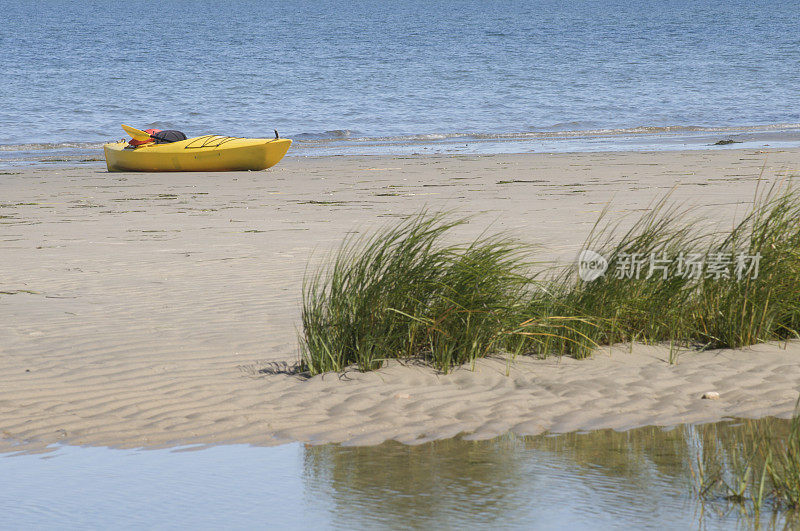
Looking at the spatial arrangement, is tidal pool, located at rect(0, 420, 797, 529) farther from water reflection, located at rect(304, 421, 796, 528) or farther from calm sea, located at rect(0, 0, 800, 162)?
calm sea, located at rect(0, 0, 800, 162)

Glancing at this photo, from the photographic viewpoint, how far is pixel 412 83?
157 ft

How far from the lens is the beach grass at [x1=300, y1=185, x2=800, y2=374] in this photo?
215 inches

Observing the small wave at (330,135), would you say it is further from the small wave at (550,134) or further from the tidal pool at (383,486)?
the tidal pool at (383,486)

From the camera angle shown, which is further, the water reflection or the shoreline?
the shoreline

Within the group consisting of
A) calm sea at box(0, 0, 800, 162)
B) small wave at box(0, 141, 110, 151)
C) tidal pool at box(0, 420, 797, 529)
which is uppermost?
calm sea at box(0, 0, 800, 162)

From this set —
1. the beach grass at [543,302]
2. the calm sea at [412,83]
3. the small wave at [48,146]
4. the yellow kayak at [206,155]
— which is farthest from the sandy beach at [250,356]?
the small wave at [48,146]

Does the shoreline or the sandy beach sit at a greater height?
the shoreline

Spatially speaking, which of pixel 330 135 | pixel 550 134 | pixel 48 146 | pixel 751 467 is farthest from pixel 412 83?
pixel 751 467

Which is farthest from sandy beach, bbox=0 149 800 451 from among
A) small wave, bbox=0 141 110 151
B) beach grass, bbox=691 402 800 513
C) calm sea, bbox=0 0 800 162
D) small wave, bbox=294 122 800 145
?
small wave, bbox=294 122 800 145

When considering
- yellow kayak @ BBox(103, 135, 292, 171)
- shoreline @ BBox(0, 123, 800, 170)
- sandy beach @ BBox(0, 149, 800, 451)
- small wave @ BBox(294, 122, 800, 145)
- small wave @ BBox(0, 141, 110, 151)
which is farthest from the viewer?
small wave @ BBox(294, 122, 800, 145)

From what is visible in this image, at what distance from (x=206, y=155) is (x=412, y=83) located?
96.8 feet

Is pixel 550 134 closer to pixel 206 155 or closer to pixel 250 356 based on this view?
pixel 206 155

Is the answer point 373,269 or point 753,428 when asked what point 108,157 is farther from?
point 753,428

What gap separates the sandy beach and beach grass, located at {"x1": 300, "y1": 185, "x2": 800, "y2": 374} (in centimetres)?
14
